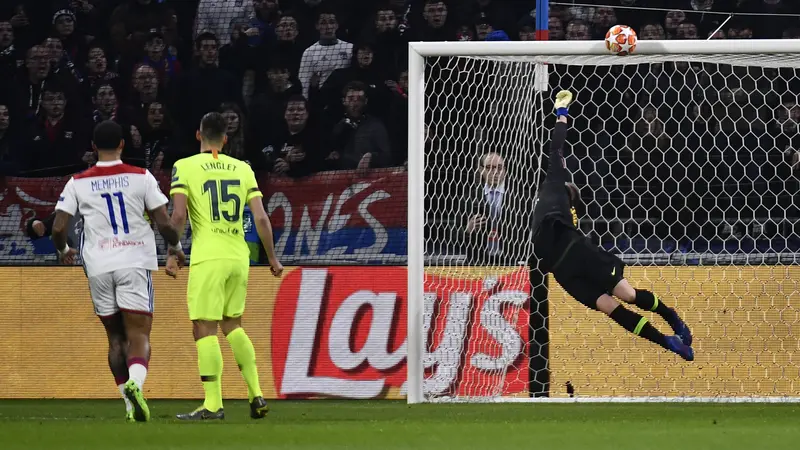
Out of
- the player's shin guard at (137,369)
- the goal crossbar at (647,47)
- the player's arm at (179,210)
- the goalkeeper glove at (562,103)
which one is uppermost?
the goal crossbar at (647,47)

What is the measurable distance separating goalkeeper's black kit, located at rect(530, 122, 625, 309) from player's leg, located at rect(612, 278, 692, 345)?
0.21 feet

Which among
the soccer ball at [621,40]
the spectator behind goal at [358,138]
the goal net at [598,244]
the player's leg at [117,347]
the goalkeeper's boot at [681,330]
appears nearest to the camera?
the player's leg at [117,347]

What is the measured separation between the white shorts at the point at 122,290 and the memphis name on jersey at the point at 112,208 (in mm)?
36

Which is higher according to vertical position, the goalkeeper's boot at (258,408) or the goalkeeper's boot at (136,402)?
the goalkeeper's boot at (136,402)

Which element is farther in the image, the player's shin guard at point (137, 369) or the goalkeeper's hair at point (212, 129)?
the goalkeeper's hair at point (212, 129)

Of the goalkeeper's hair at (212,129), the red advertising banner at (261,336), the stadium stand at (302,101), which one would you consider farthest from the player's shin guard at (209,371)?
the stadium stand at (302,101)

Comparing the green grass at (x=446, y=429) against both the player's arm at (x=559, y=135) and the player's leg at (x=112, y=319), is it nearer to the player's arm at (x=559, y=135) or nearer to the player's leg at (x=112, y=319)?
the player's leg at (x=112, y=319)

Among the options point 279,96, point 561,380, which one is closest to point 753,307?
point 561,380

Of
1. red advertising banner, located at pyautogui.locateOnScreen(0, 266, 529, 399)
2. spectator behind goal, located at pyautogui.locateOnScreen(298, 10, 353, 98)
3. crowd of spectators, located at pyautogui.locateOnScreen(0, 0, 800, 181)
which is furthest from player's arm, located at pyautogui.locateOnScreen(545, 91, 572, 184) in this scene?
spectator behind goal, located at pyautogui.locateOnScreen(298, 10, 353, 98)

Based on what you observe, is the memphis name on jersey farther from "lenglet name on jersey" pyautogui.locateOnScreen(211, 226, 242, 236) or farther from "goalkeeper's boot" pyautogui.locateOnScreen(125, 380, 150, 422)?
"goalkeeper's boot" pyautogui.locateOnScreen(125, 380, 150, 422)

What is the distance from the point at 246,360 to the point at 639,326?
260 centimetres

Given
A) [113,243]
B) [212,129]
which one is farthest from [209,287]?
[212,129]

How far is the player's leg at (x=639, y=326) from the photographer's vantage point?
302 inches

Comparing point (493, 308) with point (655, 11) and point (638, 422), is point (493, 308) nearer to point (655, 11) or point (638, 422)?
point (638, 422)
